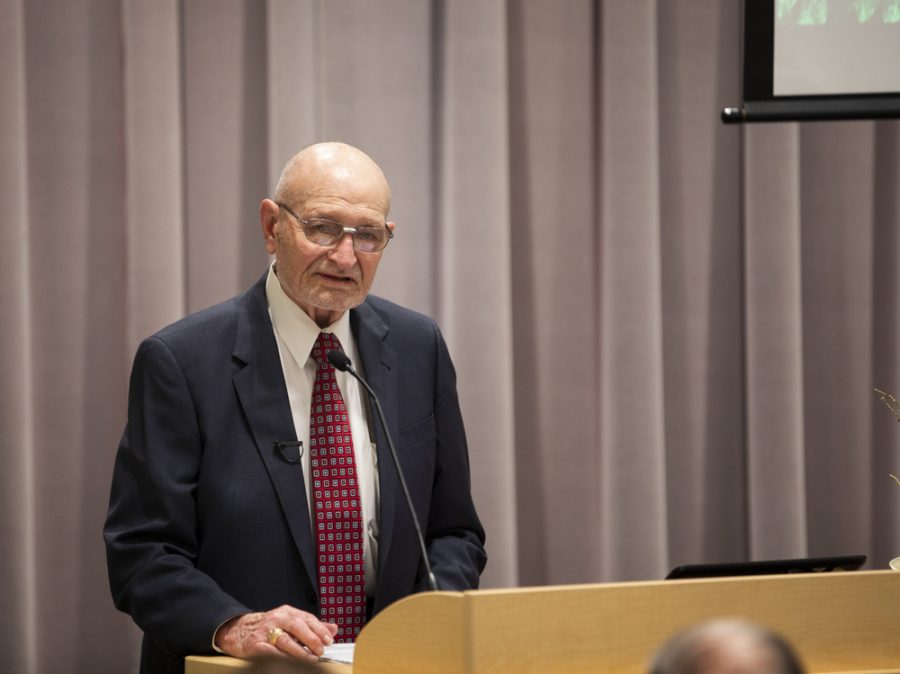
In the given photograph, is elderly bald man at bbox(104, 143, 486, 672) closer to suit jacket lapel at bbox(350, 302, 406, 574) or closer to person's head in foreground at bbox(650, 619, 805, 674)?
suit jacket lapel at bbox(350, 302, 406, 574)

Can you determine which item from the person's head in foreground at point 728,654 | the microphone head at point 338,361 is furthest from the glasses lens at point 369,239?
the person's head in foreground at point 728,654

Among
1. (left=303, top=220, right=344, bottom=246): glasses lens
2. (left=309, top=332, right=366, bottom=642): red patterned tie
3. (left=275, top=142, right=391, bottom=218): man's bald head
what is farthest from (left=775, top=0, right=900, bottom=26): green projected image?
(left=309, top=332, right=366, bottom=642): red patterned tie

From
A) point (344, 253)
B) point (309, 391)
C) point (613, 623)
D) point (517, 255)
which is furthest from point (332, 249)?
point (517, 255)

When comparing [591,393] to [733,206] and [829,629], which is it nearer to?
[733,206]

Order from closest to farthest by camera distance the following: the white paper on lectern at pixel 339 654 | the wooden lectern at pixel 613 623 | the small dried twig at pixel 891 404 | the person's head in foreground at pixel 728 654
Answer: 1. the person's head in foreground at pixel 728 654
2. the wooden lectern at pixel 613 623
3. the white paper on lectern at pixel 339 654
4. the small dried twig at pixel 891 404

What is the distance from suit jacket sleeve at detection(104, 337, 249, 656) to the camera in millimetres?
1959

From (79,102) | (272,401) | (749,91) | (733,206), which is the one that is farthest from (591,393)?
(79,102)

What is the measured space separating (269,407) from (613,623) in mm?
874

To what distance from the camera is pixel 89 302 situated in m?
3.05

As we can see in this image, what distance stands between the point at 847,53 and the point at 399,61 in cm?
120

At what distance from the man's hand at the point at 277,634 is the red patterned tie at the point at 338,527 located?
0.25m

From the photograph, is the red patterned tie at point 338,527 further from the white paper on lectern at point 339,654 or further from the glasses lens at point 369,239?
the glasses lens at point 369,239

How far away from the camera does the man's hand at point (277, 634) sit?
1806 millimetres

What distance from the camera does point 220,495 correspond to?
2.12 metres
